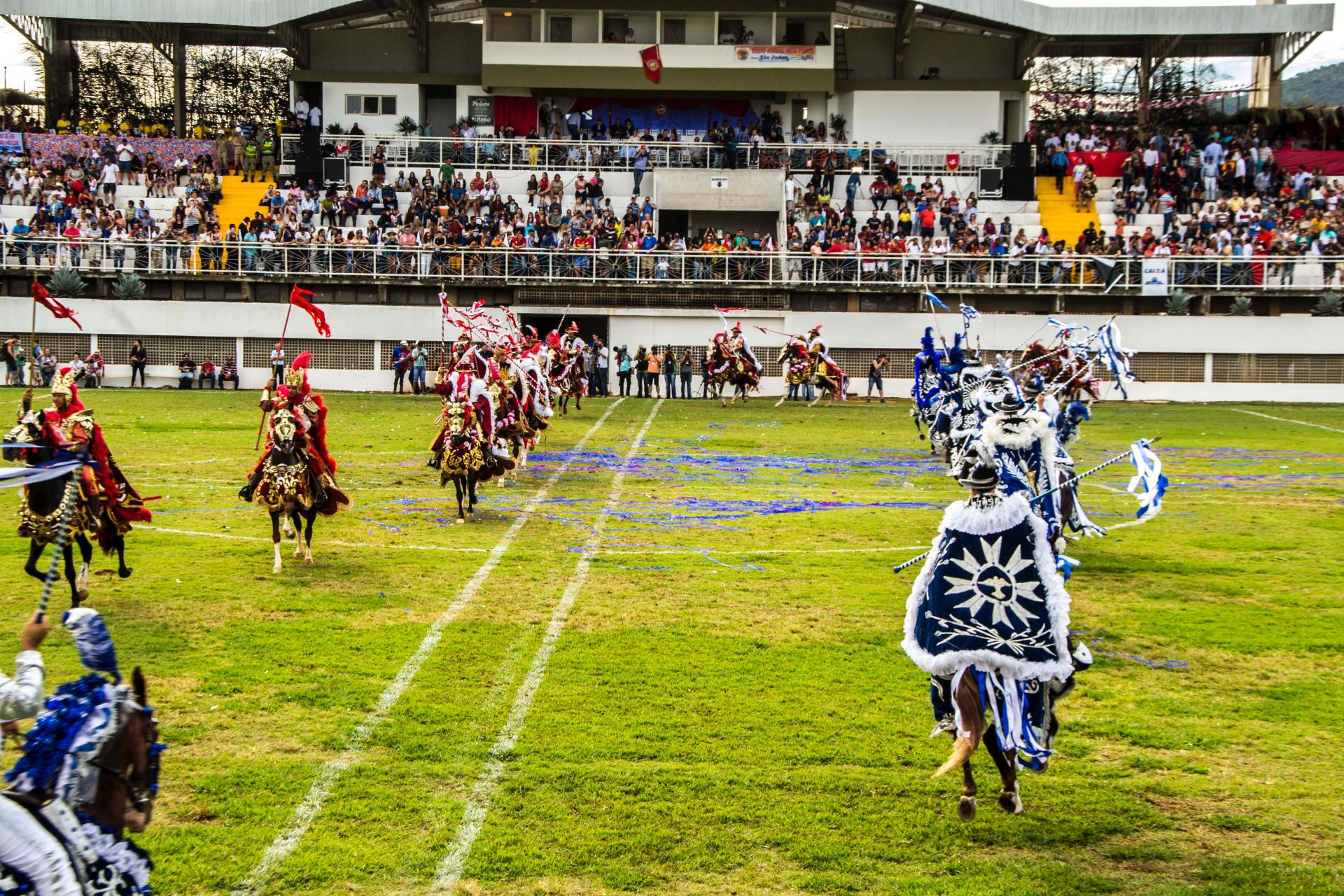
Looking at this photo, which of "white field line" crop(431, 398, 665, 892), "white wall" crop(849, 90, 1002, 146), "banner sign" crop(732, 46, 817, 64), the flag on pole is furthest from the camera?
"white wall" crop(849, 90, 1002, 146)

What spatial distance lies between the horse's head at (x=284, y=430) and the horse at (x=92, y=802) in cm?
811

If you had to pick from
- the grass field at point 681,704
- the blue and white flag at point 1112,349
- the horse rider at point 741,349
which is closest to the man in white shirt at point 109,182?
the horse rider at point 741,349

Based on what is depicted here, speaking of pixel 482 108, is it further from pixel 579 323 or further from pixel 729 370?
pixel 729 370

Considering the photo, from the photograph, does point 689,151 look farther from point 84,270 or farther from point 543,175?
point 84,270

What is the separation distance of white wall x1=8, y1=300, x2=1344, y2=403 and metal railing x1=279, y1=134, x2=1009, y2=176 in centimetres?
763

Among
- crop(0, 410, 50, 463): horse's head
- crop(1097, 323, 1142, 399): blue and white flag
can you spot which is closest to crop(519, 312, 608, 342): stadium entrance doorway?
crop(1097, 323, 1142, 399): blue and white flag

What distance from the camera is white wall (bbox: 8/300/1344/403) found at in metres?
40.6

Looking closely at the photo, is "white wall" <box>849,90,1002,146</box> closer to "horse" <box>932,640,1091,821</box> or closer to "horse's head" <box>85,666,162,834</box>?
"horse" <box>932,640,1091,821</box>

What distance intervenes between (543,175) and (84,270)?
1478 centimetres

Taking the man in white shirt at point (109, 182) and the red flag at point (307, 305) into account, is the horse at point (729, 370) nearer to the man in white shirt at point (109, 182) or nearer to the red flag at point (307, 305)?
the red flag at point (307, 305)

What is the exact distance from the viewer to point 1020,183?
151 ft

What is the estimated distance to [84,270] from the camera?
40562mm

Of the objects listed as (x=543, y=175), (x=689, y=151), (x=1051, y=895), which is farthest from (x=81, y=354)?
(x=1051, y=895)

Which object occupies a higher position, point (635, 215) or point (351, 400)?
point (635, 215)
